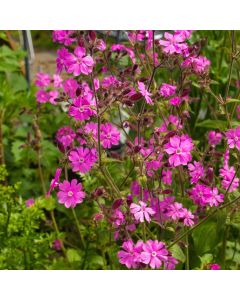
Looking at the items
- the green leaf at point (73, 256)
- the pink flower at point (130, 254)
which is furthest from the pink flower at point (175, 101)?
the green leaf at point (73, 256)

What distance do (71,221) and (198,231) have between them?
39.0 inches

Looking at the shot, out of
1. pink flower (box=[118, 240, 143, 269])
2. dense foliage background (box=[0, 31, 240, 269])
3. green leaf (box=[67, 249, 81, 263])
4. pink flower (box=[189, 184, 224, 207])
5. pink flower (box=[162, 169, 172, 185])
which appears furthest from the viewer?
green leaf (box=[67, 249, 81, 263])

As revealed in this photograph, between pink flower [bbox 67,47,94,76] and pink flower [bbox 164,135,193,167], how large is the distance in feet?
0.89

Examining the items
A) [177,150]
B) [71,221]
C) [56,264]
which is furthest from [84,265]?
→ [177,150]

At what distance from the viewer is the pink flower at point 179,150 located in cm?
140

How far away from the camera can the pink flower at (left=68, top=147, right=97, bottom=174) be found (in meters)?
1.41

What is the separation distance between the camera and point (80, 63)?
1342mm

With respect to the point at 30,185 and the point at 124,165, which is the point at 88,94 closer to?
the point at 124,165

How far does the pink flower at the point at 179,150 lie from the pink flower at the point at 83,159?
18cm

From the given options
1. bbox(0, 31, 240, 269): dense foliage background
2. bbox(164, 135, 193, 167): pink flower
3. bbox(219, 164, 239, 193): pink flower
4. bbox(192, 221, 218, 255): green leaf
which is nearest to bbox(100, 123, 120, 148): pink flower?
bbox(0, 31, 240, 269): dense foliage background

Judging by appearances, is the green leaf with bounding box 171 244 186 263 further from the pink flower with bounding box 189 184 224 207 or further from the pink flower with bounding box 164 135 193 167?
the pink flower with bounding box 164 135 193 167

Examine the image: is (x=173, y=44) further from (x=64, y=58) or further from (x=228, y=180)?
(x=228, y=180)

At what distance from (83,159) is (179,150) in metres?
0.23

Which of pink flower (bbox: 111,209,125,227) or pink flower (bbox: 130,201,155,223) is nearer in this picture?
pink flower (bbox: 130,201,155,223)
